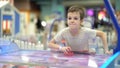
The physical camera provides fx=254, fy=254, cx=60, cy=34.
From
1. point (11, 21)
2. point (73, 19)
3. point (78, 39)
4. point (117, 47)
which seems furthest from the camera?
point (11, 21)

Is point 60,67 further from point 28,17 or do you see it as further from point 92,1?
point 28,17

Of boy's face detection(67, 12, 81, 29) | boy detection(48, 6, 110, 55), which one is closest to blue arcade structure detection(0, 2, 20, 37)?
boy detection(48, 6, 110, 55)

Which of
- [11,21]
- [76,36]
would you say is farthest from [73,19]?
[11,21]

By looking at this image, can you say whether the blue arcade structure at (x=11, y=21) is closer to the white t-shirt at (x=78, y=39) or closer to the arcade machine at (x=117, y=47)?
the white t-shirt at (x=78, y=39)

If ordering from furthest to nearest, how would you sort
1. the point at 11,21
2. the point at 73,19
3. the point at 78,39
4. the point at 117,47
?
the point at 11,21
the point at 78,39
the point at 73,19
the point at 117,47

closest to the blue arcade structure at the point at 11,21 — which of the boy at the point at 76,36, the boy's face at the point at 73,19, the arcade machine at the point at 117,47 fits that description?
the boy at the point at 76,36

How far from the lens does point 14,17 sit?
392 centimetres

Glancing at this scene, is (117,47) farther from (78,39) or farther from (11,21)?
(11,21)

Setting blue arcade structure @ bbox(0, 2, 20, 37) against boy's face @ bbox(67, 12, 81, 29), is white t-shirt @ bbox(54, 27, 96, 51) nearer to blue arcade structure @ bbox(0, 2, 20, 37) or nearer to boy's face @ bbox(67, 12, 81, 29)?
boy's face @ bbox(67, 12, 81, 29)

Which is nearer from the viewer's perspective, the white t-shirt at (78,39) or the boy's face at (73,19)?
the boy's face at (73,19)

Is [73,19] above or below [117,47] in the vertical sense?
above

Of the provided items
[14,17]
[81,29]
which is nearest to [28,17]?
[14,17]

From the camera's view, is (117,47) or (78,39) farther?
(78,39)

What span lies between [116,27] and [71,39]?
0.73 m
